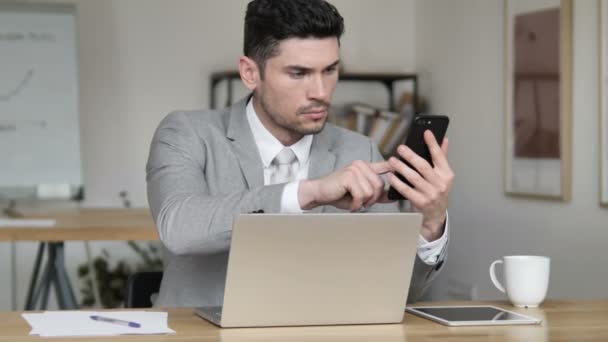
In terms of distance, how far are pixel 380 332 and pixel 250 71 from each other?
2.66 feet

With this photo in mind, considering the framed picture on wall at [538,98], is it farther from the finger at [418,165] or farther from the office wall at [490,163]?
the finger at [418,165]

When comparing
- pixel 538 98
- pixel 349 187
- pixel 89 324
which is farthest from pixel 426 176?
pixel 538 98

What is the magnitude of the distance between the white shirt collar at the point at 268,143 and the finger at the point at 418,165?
495mm

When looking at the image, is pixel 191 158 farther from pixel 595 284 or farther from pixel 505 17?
pixel 505 17

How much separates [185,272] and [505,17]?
2.37 m

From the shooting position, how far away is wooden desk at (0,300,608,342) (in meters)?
1.39

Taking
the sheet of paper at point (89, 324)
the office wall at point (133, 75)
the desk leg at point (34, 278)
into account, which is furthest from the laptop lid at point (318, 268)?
the office wall at point (133, 75)

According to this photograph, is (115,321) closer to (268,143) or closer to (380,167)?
(380,167)

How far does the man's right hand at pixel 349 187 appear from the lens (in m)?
1.58

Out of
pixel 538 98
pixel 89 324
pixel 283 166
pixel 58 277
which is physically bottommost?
pixel 58 277

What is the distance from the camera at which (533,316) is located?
1.62m

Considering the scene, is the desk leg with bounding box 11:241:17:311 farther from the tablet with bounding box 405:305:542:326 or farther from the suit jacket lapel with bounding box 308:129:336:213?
the tablet with bounding box 405:305:542:326

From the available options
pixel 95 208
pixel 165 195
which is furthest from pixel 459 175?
pixel 165 195

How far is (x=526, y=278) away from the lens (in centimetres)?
172
